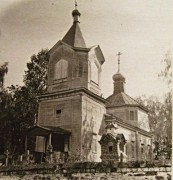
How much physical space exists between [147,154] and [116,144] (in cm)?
566

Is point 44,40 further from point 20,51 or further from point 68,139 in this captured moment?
point 68,139

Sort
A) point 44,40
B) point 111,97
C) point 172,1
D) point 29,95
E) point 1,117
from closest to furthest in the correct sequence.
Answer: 1. point 172,1
2. point 44,40
3. point 1,117
4. point 29,95
5. point 111,97

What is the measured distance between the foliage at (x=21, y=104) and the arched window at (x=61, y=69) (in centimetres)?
153

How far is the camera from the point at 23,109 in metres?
10.6

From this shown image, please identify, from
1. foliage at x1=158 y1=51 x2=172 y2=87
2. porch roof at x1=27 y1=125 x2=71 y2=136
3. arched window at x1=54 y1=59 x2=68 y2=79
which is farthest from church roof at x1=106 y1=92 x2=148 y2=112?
foliage at x1=158 y1=51 x2=172 y2=87

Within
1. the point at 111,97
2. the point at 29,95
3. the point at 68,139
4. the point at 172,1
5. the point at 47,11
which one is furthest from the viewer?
the point at 111,97

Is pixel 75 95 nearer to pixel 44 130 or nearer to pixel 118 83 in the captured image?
pixel 44 130

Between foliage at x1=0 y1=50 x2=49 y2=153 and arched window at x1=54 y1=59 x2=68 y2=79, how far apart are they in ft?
5.00

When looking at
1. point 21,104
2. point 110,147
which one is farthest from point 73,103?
point 21,104

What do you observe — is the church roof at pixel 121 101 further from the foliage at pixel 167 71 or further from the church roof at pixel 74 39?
the foliage at pixel 167 71

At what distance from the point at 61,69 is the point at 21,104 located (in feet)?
10.2

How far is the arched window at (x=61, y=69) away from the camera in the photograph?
813cm

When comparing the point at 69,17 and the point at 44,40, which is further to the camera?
the point at 44,40

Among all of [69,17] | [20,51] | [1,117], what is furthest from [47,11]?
[1,117]
